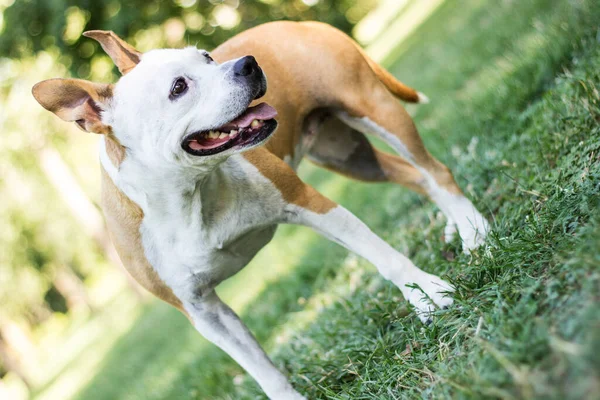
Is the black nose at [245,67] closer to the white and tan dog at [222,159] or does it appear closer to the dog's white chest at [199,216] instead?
the white and tan dog at [222,159]

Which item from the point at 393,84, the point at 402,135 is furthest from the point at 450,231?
the point at 393,84

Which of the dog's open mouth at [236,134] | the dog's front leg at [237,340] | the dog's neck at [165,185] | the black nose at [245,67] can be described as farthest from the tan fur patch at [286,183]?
the dog's front leg at [237,340]

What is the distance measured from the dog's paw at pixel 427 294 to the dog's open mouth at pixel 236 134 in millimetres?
1173

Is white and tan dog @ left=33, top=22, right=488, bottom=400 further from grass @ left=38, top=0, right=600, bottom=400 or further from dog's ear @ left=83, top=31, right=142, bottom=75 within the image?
grass @ left=38, top=0, right=600, bottom=400

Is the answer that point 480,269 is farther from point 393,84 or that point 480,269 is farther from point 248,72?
point 393,84

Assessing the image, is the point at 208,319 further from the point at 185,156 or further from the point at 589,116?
A: the point at 589,116

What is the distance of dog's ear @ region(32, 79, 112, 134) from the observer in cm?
366

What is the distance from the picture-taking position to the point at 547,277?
2965 mm

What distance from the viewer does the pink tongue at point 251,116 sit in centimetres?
370

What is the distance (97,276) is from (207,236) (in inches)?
1539

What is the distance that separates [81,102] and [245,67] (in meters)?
0.92

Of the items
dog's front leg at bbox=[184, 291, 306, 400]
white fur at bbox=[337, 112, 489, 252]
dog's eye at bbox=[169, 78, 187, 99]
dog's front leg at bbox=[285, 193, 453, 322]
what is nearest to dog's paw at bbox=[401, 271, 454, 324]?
dog's front leg at bbox=[285, 193, 453, 322]

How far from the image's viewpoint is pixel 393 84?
520 centimetres

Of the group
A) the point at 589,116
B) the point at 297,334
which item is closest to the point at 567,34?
the point at 589,116
